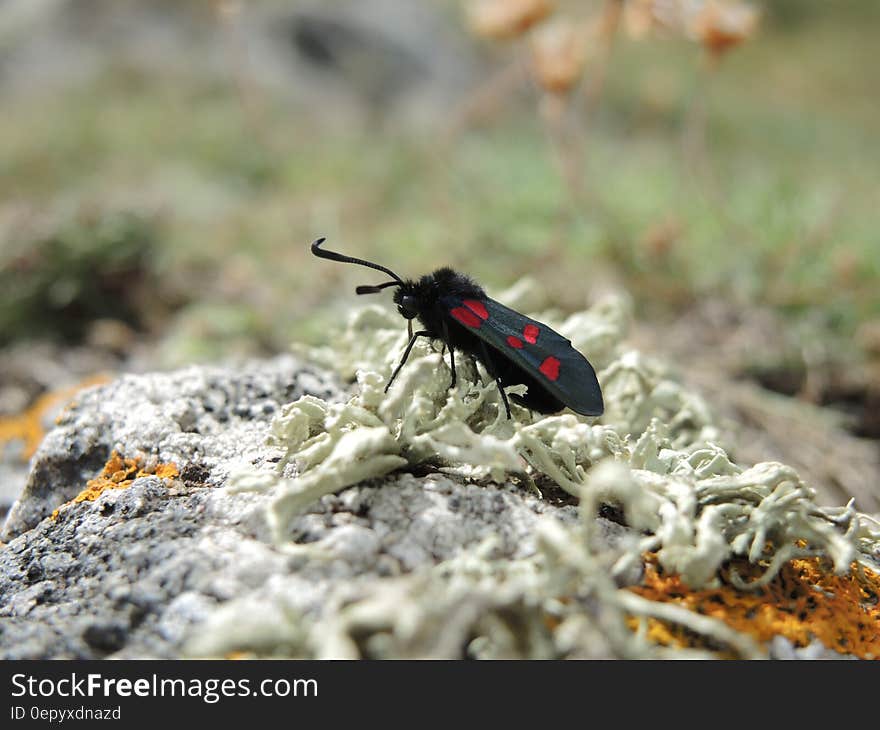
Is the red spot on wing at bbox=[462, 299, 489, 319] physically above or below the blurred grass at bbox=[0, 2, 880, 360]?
below

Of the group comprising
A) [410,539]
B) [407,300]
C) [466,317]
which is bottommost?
[410,539]

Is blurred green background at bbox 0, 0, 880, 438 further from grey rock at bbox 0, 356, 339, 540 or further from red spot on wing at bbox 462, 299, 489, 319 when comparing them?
red spot on wing at bbox 462, 299, 489, 319

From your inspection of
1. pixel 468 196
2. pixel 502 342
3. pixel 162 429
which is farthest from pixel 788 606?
pixel 468 196

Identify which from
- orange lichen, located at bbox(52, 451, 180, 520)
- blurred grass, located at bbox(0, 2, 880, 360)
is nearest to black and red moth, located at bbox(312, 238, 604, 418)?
orange lichen, located at bbox(52, 451, 180, 520)

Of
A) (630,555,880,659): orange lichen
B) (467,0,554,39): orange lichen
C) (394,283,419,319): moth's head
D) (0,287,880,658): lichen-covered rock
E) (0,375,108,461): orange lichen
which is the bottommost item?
(630,555,880,659): orange lichen

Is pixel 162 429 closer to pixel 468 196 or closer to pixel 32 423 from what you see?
pixel 32 423

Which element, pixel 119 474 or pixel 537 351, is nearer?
pixel 537 351
